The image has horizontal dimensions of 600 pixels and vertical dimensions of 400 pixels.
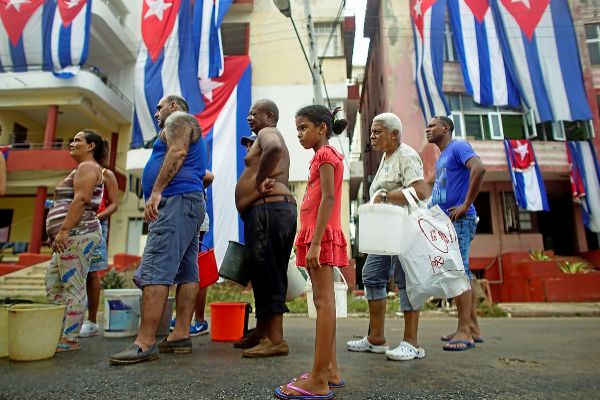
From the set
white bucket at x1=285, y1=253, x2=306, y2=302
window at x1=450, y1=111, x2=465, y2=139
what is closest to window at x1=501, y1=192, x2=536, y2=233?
window at x1=450, y1=111, x2=465, y2=139

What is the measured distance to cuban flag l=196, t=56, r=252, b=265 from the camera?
1153 cm

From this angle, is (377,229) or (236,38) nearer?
(377,229)

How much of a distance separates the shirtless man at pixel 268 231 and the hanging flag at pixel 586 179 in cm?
1255

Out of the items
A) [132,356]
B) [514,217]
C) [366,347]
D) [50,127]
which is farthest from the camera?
[50,127]

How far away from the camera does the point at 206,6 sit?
12.9m

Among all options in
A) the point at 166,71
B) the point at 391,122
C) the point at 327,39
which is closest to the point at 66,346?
the point at 391,122

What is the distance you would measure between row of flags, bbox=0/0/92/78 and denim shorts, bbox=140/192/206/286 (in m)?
13.3

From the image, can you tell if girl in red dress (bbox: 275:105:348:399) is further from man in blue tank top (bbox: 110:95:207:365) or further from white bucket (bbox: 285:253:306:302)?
white bucket (bbox: 285:253:306:302)

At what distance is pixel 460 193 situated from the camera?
3.60m

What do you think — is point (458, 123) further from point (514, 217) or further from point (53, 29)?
point (53, 29)

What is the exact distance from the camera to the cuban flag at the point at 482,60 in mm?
12430

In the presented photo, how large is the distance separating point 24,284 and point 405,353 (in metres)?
11.2

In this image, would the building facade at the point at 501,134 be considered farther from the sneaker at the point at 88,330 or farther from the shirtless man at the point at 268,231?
the sneaker at the point at 88,330

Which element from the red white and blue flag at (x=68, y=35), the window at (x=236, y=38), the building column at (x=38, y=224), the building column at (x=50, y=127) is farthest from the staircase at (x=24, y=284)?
the window at (x=236, y=38)
